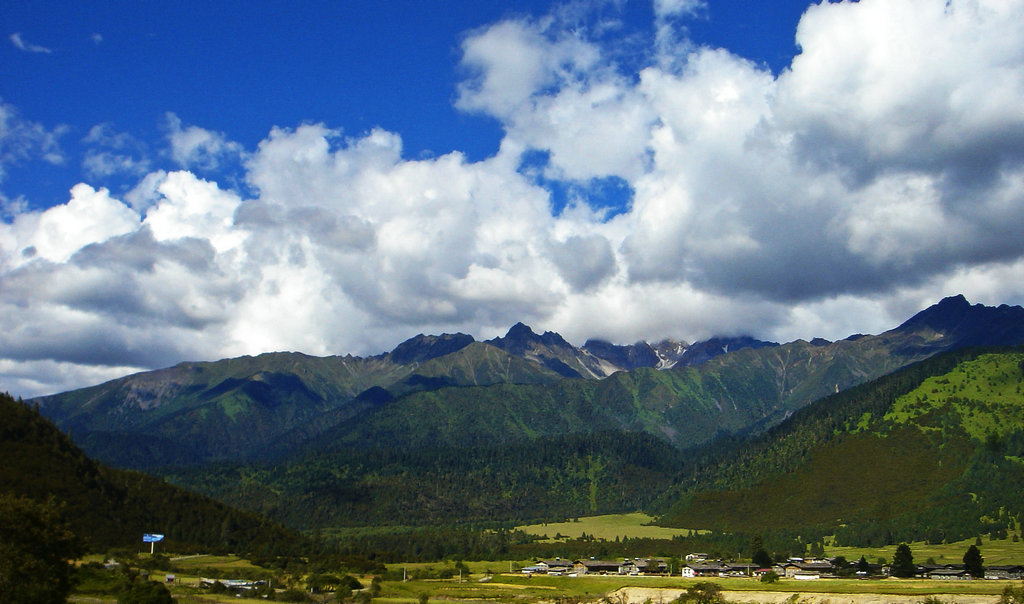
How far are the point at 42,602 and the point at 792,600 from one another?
12969cm

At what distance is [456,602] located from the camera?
165 meters

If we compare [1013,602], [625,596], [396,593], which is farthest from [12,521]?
[1013,602]

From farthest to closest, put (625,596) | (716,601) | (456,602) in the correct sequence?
(625,596) → (456,602) → (716,601)

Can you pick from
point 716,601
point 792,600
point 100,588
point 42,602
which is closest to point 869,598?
point 792,600

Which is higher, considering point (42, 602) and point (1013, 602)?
point (42, 602)

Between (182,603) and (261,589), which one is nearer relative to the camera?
(182,603)

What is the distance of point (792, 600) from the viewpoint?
15812 cm

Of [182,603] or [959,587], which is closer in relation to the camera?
[182,603]

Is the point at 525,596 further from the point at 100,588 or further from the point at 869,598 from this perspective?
the point at 100,588

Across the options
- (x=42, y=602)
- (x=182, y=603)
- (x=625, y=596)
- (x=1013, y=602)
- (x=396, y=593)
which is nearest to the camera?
(x=42, y=602)

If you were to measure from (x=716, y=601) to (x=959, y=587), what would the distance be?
57171mm

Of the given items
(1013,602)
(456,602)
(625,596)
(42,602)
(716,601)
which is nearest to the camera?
(42,602)

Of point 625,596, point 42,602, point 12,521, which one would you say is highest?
point 12,521

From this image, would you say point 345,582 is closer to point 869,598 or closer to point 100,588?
point 100,588
